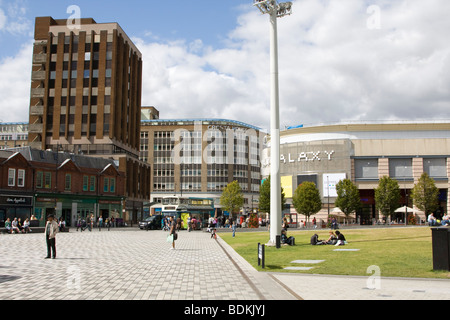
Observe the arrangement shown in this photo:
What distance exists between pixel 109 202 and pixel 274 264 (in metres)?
51.3

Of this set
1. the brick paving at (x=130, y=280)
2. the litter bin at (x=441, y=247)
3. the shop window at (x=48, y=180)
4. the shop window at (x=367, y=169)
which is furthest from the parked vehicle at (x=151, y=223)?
the litter bin at (x=441, y=247)

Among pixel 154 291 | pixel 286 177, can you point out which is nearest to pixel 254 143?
pixel 286 177

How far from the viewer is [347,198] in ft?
207

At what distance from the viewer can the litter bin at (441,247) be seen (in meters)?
12.1

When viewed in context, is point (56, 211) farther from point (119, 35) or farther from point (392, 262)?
point (392, 262)

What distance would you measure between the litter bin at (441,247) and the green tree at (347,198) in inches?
2058

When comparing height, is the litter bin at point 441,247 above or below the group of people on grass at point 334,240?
above

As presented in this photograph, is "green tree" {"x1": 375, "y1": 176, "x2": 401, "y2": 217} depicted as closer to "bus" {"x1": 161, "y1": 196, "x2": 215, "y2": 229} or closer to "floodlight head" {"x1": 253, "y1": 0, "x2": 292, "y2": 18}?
"bus" {"x1": 161, "y1": 196, "x2": 215, "y2": 229}

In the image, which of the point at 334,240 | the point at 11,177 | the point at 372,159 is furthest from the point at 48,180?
the point at 372,159

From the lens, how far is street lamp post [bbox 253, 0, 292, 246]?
893 inches

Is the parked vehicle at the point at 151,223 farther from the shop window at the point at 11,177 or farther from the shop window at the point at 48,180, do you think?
the shop window at the point at 11,177

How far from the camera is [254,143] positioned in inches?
4469
